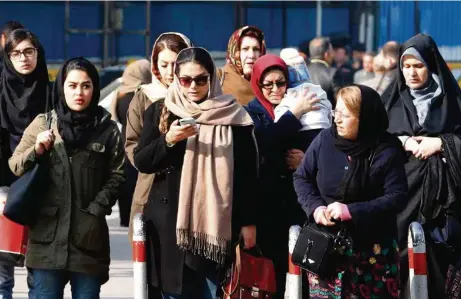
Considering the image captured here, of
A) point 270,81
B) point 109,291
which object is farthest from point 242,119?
point 109,291

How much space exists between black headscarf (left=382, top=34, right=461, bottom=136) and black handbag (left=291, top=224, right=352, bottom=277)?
4.01ft

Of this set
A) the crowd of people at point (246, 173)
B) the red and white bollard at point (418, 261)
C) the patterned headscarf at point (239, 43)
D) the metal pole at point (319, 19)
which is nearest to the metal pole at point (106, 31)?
the metal pole at point (319, 19)

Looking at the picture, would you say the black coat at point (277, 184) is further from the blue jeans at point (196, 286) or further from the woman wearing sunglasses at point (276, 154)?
the blue jeans at point (196, 286)

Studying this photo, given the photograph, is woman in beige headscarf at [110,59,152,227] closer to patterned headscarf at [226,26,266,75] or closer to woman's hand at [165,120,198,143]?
patterned headscarf at [226,26,266,75]

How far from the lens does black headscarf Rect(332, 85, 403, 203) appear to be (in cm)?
637

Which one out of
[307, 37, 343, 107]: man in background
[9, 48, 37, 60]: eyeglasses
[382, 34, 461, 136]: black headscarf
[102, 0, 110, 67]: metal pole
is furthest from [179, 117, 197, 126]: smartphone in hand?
[102, 0, 110, 67]: metal pole

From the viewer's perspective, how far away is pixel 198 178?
252 inches

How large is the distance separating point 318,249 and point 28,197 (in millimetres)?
1428

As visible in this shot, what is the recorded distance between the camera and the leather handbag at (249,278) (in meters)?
6.47

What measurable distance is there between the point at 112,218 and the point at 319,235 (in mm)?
8484

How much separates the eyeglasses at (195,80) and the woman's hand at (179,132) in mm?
247

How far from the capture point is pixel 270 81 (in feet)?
23.5

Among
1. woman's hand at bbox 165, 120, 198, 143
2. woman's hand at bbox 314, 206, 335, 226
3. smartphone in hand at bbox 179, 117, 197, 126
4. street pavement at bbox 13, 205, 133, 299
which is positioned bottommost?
street pavement at bbox 13, 205, 133, 299

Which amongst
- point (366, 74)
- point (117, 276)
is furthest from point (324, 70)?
point (366, 74)
